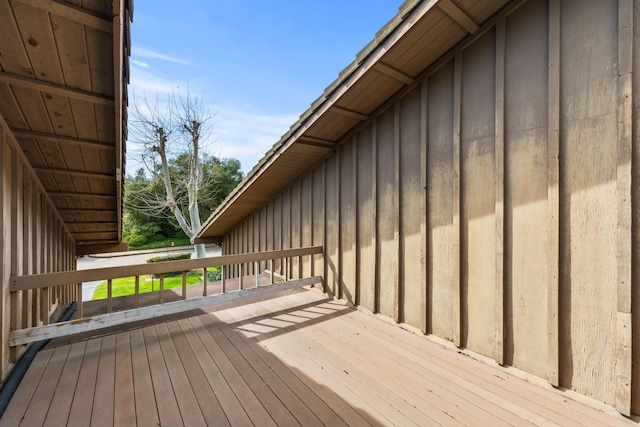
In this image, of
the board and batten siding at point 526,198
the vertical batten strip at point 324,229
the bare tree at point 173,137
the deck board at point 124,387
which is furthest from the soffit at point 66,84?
the bare tree at point 173,137

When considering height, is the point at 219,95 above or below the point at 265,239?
above

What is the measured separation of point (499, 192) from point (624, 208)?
0.76 metres

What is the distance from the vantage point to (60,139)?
2.44m

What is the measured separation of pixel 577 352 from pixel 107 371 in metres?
3.79

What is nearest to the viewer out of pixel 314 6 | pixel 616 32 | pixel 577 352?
pixel 616 32

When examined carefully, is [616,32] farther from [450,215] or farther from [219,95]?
[219,95]

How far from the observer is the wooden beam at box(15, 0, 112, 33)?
1.39 m

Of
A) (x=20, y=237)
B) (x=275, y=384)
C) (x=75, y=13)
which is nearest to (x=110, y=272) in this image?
(x=20, y=237)

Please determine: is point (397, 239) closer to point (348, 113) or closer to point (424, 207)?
point (424, 207)

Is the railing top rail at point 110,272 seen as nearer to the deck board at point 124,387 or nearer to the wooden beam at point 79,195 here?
the deck board at point 124,387

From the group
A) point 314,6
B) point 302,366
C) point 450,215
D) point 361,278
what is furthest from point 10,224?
point 314,6

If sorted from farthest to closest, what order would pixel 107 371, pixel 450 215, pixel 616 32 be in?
pixel 450 215
pixel 107 371
pixel 616 32

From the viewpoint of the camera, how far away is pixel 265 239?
5.78 m

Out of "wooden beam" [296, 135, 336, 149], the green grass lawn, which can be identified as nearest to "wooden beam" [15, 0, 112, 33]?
"wooden beam" [296, 135, 336, 149]
